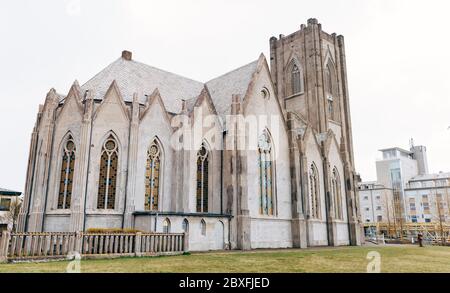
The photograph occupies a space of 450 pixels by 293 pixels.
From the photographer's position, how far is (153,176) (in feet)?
91.3

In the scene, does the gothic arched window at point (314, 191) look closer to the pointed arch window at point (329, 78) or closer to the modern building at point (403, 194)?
the pointed arch window at point (329, 78)

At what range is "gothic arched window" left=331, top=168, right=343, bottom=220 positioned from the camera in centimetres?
3991

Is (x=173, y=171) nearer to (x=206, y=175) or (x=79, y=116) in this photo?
(x=206, y=175)

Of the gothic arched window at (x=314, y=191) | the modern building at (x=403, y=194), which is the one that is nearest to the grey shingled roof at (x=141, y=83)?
the gothic arched window at (x=314, y=191)

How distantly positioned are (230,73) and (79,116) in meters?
17.8

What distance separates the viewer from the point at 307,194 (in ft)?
111

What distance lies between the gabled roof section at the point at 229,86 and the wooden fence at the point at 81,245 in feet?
51.5

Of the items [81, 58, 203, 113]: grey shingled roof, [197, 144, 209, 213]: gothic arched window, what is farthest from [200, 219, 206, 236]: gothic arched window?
[81, 58, 203, 113]: grey shingled roof

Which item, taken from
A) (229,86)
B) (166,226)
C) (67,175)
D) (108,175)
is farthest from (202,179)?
(229,86)

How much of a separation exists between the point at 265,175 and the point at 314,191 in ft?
26.1

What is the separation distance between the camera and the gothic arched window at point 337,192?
3991cm

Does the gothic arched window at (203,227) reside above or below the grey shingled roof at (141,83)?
below


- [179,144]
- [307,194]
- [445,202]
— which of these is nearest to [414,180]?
[445,202]

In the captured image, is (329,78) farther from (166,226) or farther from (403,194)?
(403,194)
